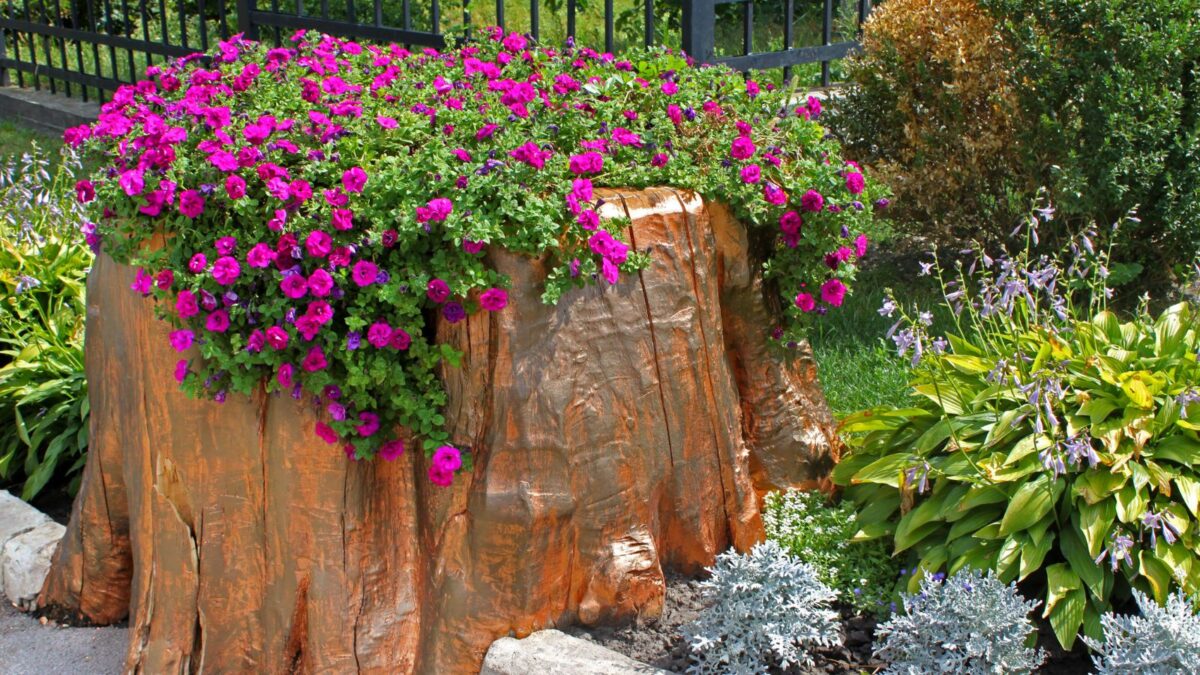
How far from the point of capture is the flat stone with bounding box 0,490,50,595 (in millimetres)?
4215

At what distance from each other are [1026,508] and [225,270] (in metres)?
2.03

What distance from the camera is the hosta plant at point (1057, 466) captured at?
10.1 ft

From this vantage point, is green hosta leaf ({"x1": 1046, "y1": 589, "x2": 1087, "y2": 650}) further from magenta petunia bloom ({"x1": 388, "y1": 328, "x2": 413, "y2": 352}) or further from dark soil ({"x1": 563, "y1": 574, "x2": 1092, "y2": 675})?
magenta petunia bloom ({"x1": 388, "y1": 328, "x2": 413, "y2": 352})

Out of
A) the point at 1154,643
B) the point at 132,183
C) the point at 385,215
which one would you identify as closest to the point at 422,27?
the point at 132,183

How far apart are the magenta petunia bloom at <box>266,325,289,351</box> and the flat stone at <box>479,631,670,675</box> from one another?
915 mm

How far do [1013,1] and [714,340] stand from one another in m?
3.00

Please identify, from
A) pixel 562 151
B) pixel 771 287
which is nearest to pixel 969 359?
pixel 771 287

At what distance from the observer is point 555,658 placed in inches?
121

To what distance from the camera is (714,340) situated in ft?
11.0

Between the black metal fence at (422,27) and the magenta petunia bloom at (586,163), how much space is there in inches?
63.7

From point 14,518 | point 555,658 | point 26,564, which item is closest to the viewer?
point 555,658

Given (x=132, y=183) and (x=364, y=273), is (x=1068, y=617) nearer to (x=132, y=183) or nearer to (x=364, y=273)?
(x=364, y=273)

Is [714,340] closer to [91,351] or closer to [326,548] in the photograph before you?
[326,548]

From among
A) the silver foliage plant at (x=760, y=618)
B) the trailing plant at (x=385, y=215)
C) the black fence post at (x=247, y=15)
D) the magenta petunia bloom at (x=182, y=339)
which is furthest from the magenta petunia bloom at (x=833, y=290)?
the black fence post at (x=247, y=15)
